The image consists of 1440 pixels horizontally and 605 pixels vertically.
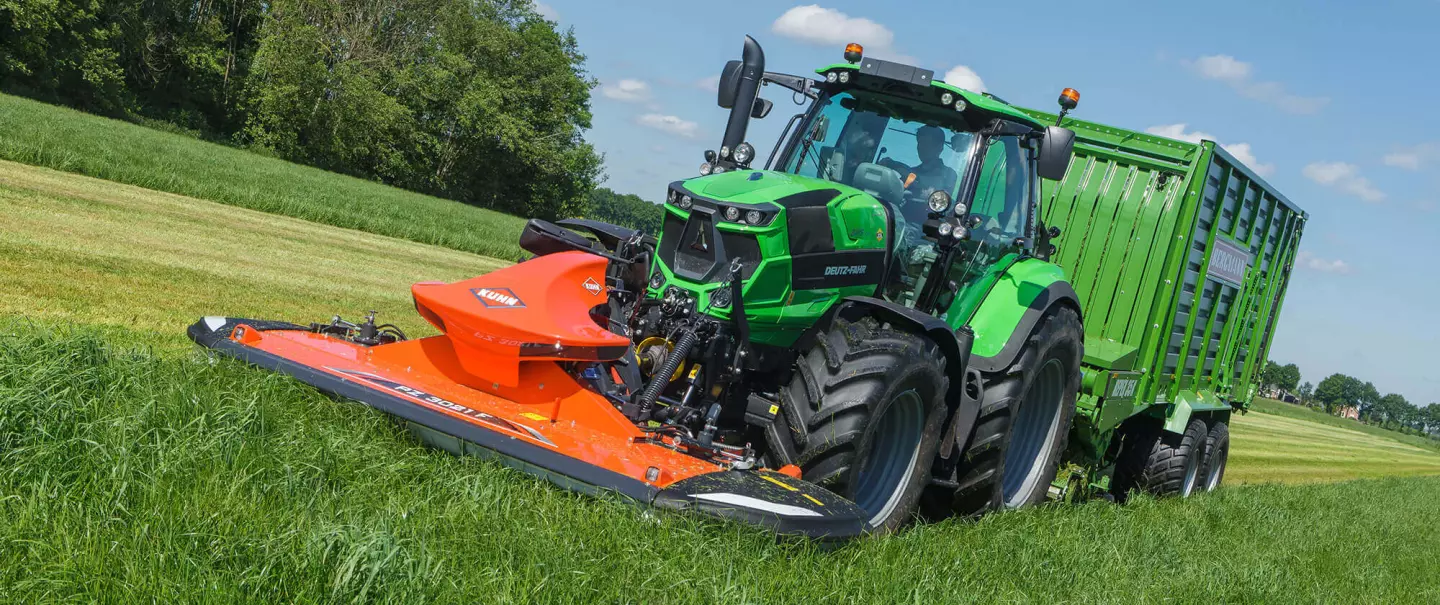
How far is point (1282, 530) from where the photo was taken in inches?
335

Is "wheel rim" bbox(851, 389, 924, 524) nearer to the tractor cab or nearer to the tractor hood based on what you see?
the tractor cab

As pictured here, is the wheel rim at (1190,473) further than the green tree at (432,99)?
No

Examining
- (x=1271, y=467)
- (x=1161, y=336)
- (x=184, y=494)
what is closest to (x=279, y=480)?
(x=184, y=494)

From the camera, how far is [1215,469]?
10.8m

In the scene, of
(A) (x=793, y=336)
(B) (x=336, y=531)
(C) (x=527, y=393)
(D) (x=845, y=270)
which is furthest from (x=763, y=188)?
(B) (x=336, y=531)

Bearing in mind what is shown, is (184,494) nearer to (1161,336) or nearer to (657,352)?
(657,352)

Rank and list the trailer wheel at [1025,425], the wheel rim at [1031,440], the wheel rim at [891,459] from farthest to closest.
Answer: the wheel rim at [1031,440] → the trailer wheel at [1025,425] → the wheel rim at [891,459]

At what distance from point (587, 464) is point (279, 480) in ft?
3.60

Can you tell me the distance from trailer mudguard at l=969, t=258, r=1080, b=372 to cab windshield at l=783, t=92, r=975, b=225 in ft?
2.18

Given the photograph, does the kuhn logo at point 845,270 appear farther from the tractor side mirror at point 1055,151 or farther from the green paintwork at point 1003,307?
the tractor side mirror at point 1055,151

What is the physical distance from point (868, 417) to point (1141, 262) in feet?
15.3

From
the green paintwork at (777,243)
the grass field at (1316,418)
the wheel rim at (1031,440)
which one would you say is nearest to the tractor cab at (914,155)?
the green paintwork at (777,243)

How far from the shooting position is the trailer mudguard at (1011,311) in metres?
5.98

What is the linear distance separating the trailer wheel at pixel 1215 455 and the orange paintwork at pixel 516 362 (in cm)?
699
